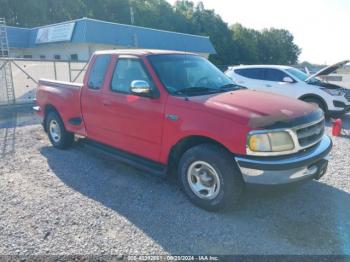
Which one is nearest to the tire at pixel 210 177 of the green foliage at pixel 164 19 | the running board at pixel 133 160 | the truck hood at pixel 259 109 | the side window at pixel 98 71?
the running board at pixel 133 160

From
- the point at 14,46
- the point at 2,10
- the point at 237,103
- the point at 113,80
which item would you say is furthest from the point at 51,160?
the point at 2,10

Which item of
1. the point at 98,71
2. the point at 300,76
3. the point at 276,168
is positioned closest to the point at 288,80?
the point at 300,76

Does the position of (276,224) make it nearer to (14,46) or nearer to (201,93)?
(201,93)

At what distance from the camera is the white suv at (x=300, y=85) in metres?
9.39

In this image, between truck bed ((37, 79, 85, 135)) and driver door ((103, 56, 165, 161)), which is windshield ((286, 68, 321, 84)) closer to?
driver door ((103, 56, 165, 161))

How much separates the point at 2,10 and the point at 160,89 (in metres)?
43.9

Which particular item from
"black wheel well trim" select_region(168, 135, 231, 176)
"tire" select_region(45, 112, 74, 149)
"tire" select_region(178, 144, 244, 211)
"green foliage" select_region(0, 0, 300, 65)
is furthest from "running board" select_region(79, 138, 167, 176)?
"green foliage" select_region(0, 0, 300, 65)

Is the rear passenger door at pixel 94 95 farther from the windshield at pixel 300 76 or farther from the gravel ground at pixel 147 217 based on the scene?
the windshield at pixel 300 76

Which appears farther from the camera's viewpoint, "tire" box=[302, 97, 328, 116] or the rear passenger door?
"tire" box=[302, 97, 328, 116]

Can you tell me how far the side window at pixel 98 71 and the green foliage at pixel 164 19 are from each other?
40082mm

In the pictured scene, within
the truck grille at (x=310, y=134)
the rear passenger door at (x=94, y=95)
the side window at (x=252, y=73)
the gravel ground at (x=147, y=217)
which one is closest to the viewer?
the gravel ground at (x=147, y=217)

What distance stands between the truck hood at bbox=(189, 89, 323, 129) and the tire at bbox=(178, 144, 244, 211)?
0.49m

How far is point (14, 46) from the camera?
90.3 ft

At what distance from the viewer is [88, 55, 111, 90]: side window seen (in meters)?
5.09
